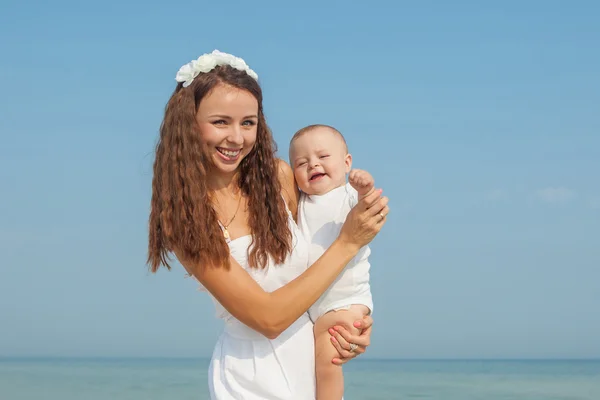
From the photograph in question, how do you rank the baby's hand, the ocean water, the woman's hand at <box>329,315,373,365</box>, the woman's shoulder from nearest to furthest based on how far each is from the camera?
the baby's hand < the woman's hand at <box>329,315,373,365</box> < the woman's shoulder < the ocean water

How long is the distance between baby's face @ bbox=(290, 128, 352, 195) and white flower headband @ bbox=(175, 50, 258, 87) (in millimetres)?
382

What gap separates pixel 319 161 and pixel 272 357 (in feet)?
2.99

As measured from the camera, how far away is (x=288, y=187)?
14.1 feet

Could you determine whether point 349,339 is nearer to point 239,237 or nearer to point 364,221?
point 364,221

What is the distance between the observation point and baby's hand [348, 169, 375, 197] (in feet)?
12.4

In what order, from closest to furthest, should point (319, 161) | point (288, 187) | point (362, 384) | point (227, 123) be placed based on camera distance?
point (227, 123), point (319, 161), point (288, 187), point (362, 384)

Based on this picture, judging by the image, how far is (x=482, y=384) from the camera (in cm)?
2331

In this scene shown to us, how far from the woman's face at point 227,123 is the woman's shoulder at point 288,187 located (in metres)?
0.30

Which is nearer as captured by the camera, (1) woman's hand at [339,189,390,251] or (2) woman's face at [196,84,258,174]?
(1) woman's hand at [339,189,390,251]

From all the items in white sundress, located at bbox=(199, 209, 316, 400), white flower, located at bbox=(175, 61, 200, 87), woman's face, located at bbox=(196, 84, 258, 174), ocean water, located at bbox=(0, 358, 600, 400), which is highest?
white flower, located at bbox=(175, 61, 200, 87)

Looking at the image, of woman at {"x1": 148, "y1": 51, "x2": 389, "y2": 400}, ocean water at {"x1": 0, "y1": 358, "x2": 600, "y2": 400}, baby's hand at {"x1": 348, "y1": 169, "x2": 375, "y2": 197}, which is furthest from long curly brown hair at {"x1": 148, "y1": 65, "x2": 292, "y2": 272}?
ocean water at {"x1": 0, "y1": 358, "x2": 600, "y2": 400}

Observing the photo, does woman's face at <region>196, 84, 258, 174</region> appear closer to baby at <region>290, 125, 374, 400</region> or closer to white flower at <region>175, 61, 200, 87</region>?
white flower at <region>175, 61, 200, 87</region>

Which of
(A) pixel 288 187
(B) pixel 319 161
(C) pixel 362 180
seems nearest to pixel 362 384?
(A) pixel 288 187

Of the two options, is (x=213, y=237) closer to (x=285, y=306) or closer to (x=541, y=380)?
(x=285, y=306)
